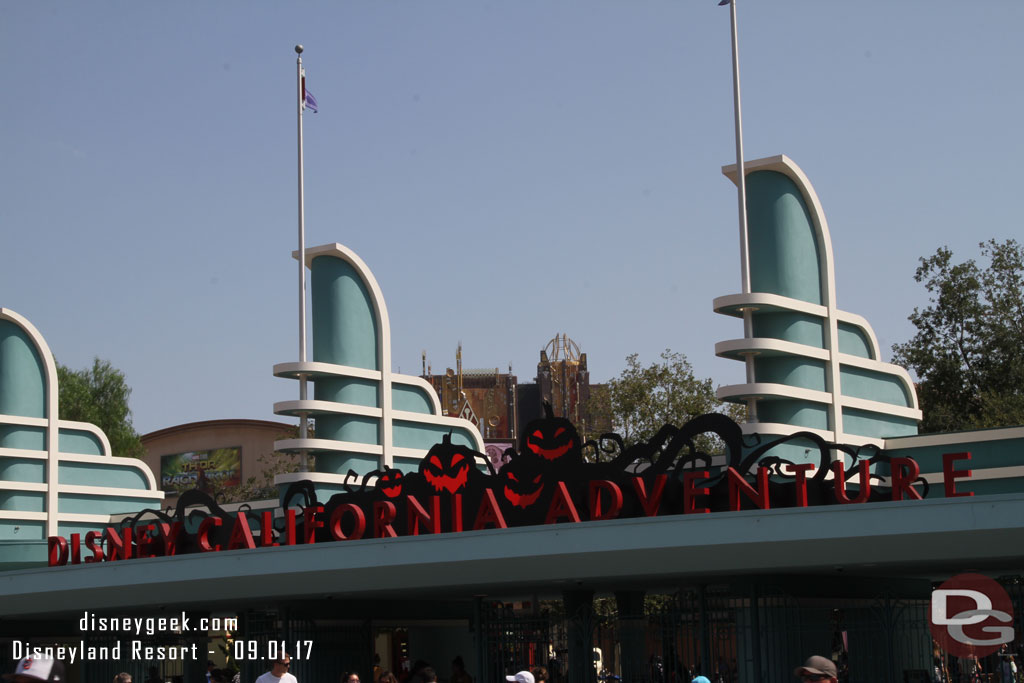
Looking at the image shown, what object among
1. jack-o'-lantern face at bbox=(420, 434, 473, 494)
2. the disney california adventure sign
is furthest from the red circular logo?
jack-o'-lantern face at bbox=(420, 434, 473, 494)

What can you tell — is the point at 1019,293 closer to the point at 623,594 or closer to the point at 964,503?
the point at 623,594

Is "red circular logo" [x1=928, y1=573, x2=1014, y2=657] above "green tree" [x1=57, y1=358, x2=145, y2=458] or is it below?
below

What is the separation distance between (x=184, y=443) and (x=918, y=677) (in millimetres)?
65849

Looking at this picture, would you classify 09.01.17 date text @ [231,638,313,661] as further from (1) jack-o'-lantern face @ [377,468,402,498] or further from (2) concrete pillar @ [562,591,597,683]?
(2) concrete pillar @ [562,591,597,683]

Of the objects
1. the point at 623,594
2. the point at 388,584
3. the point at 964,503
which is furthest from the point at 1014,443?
the point at 388,584

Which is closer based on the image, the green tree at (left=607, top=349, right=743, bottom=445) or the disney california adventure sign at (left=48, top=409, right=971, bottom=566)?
the disney california adventure sign at (left=48, top=409, right=971, bottom=566)

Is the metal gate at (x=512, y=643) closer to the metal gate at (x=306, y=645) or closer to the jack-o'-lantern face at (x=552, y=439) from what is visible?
the jack-o'-lantern face at (x=552, y=439)

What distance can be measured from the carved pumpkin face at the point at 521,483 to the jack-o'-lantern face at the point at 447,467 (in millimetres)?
1247

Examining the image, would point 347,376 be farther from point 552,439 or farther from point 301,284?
point 552,439

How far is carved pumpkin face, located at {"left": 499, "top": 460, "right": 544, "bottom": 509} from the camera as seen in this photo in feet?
83.6

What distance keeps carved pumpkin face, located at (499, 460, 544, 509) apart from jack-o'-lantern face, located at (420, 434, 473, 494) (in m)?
1.25

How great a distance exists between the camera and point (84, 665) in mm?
34125

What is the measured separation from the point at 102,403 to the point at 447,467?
48.4m

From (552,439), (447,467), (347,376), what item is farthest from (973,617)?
(347,376)
